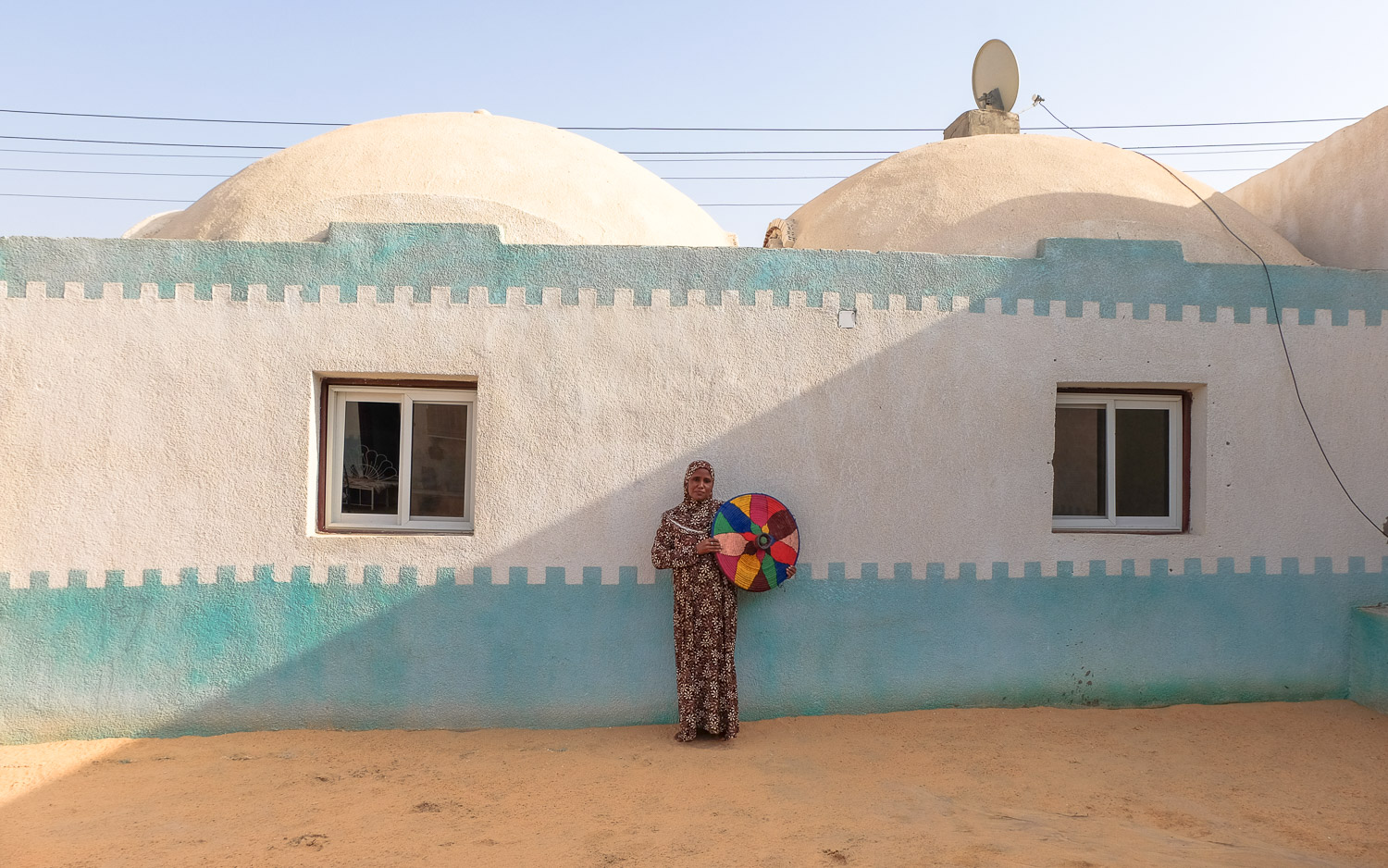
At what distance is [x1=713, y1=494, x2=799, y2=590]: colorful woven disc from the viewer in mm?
5188

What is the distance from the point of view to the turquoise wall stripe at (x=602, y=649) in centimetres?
516

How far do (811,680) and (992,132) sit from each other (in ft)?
20.4

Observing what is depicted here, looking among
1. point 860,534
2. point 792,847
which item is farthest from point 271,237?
point 792,847

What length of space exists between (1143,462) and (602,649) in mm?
3819

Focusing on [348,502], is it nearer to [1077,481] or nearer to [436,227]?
[436,227]

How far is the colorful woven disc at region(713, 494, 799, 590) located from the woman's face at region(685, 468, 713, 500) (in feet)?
0.46

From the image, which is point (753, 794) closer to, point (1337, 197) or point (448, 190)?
point (448, 190)

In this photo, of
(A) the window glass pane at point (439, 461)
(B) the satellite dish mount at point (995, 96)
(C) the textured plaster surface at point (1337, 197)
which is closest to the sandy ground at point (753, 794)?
(A) the window glass pane at point (439, 461)

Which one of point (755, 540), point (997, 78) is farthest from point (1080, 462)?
point (997, 78)

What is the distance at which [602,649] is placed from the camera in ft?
17.6

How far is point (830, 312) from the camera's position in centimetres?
556

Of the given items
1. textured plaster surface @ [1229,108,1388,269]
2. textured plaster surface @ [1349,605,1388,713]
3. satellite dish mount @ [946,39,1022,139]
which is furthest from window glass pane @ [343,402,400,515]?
textured plaster surface @ [1229,108,1388,269]

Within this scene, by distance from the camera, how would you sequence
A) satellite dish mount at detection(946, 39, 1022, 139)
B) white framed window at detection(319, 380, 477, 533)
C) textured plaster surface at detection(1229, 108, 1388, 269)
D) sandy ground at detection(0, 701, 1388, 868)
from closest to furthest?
sandy ground at detection(0, 701, 1388, 868), white framed window at detection(319, 380, 477, 533), textured plaster surface at detection(1229, 108, 1388, 269), satellite dish mount at detection(946, 39, 1022, 139)

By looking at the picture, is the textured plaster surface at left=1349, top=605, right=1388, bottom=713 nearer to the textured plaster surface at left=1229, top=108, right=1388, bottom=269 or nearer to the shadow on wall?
the shadow on wall
